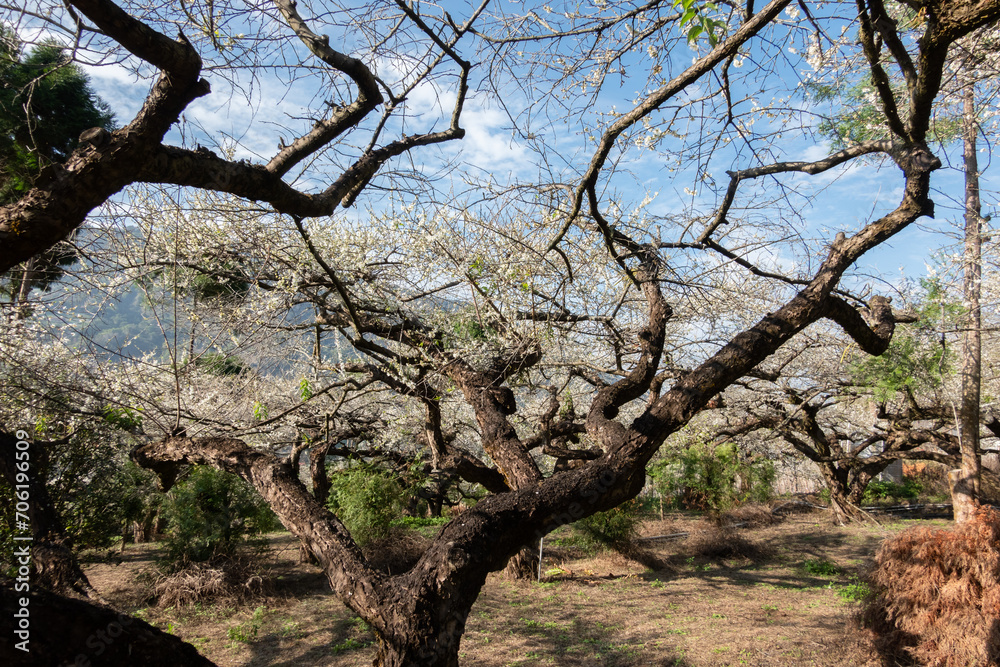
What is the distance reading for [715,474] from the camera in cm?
1183

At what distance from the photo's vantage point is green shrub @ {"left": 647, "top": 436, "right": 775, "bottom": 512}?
37.6ft

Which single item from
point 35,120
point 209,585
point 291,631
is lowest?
point 291,631

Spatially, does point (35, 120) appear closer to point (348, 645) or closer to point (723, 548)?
point (348, 645)

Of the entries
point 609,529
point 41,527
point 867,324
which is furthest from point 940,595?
point 41,527

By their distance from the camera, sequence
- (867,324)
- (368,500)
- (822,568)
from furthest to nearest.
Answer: (822,568) < (368,500) < (867,324)

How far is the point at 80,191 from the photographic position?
6.08 feet

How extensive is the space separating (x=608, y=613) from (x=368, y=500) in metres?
3.69

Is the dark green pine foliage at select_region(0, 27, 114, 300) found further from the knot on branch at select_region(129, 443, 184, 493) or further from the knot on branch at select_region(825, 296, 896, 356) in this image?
the knot on branch at select_region(825, 296, 896, 356)

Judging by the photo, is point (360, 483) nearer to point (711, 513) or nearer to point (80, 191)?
point (80, 191)

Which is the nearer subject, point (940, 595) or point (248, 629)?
point (940, 595)

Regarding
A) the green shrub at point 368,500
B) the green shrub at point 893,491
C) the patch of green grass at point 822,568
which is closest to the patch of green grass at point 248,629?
the green shrub at point 368,500

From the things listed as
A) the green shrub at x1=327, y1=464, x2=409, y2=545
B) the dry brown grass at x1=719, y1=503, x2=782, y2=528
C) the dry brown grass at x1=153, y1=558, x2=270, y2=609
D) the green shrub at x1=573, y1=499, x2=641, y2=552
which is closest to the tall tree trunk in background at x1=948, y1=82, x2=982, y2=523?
the green shrub at x1=573, y1=499, x2=641, y2=552

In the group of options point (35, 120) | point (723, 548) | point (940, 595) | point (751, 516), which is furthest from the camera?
point (751, 516)

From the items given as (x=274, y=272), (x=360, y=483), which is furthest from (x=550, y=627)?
(x=274, y=272)
